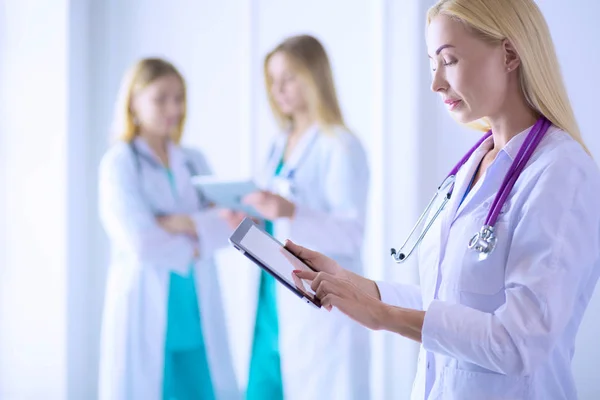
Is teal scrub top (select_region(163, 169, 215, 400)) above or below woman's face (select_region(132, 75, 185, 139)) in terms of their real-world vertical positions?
below

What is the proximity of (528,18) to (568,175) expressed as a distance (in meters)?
0.31

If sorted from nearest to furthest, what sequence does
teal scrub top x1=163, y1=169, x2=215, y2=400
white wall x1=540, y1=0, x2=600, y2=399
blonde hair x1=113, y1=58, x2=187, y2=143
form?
white wall x1=540, y1=0, x2=600, y2=399 < teal scrub top x1=163, y1=169, x2=215, y2=400 < blonde hair x1=113, y1=58, x2=187, y2=143

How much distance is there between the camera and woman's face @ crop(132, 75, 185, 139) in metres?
2.90

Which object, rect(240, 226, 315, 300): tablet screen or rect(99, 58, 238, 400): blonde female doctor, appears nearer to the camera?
rect(240, 226, 315, 300): tablet screen

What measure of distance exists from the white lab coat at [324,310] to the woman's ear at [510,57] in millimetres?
1439

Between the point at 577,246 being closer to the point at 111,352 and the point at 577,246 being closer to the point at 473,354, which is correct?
the point at 473,354

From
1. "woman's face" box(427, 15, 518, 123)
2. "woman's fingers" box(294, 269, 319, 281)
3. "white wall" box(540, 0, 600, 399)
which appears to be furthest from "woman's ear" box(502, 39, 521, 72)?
"white wall" box(540, 0, 600, 399)

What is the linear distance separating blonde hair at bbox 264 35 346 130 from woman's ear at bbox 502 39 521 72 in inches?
61.5

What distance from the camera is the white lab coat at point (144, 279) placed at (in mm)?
2707

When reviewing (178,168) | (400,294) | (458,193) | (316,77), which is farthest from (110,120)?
(458,193)

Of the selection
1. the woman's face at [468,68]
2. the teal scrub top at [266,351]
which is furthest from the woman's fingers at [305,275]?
the teal scrub top at [266,351]

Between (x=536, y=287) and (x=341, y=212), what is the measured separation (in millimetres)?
1662

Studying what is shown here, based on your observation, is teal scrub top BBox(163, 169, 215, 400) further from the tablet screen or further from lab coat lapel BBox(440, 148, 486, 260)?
lab coat lapel BBox(440, 148, 486, 260)

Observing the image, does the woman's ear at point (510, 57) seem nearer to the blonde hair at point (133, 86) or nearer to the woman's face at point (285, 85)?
the woman's face at point (285, 85)
